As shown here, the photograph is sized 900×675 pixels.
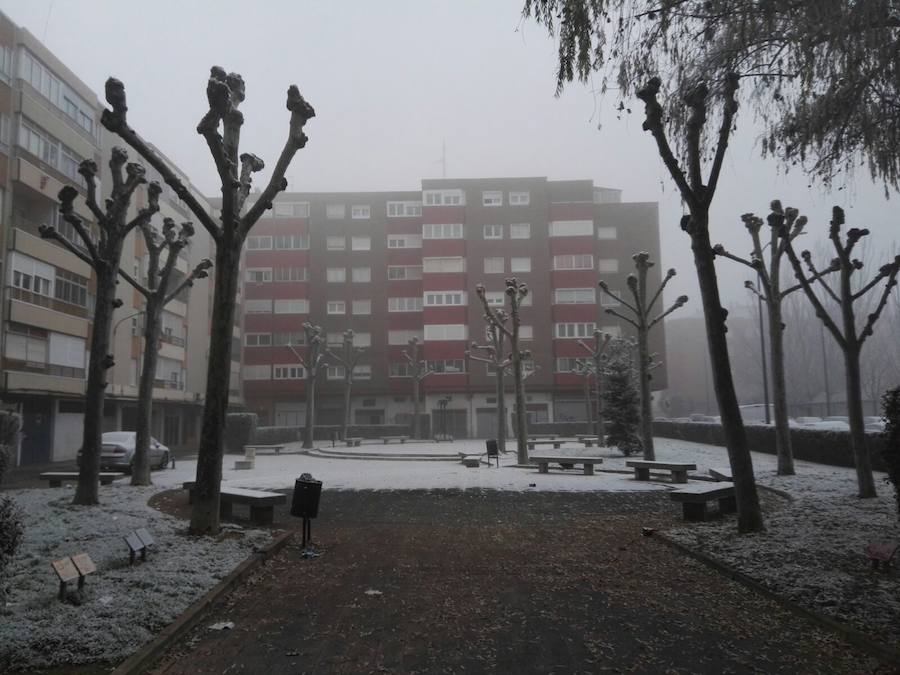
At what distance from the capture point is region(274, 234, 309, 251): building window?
59531 mm

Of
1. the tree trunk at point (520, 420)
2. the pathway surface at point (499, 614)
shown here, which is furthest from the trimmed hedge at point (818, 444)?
the pathway surface at point (499, 614)

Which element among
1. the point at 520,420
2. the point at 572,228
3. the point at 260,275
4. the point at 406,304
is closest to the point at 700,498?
the point at 520,420

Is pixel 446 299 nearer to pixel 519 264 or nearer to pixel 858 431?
pixel 519 264

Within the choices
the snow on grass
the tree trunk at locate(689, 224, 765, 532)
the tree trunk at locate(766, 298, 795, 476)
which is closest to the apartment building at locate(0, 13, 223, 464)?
the snow on grass

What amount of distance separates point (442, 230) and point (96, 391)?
151ft

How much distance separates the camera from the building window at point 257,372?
57.4 meters

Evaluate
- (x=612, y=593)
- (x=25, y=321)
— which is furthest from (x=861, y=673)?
(x=25, y=321)

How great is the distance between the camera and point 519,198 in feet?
187

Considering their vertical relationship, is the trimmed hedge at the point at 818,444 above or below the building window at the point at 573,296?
below

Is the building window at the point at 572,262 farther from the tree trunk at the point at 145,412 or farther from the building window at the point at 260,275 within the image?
the tree trunk at the point at 145,412

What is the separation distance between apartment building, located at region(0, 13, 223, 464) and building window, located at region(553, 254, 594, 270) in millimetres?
31559

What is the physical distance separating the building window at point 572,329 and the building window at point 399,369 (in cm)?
1250

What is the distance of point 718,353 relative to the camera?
9.38m

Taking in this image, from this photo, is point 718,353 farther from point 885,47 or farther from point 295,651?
point 295,651
